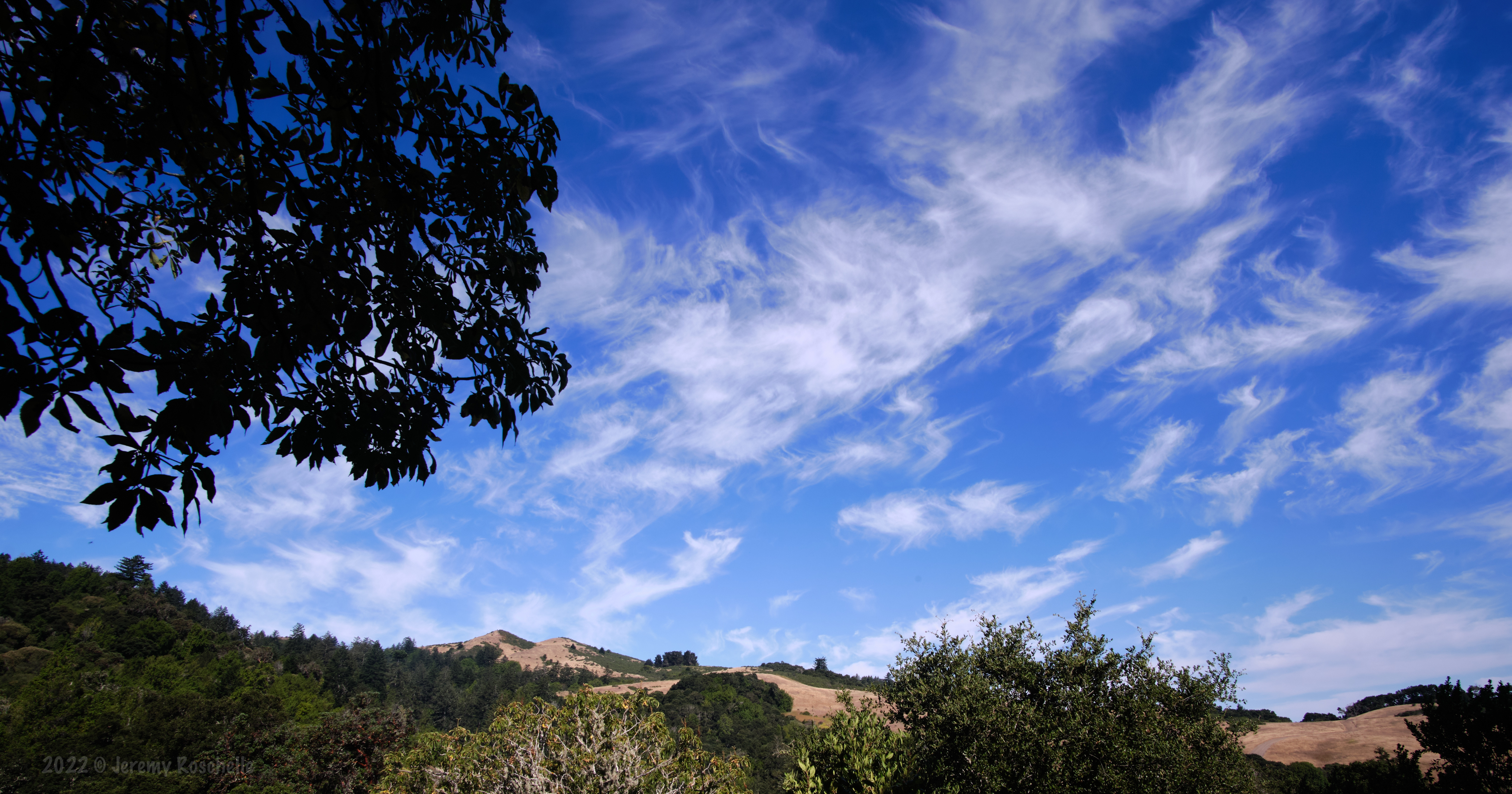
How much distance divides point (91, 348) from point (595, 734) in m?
15.8

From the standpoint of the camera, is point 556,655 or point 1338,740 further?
point 556,655

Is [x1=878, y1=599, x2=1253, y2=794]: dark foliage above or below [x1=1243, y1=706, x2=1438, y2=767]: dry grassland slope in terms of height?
above

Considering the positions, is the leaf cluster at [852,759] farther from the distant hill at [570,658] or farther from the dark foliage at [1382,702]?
the distant hill at [570,658]

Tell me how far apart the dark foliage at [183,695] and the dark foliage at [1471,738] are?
50788mm

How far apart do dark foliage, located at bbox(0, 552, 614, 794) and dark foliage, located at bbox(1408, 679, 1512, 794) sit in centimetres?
5079

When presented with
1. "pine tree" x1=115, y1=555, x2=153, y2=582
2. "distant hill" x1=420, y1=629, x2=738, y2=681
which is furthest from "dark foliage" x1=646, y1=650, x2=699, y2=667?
"pine tree" x1=115, y1=555, x2=153, y2=582

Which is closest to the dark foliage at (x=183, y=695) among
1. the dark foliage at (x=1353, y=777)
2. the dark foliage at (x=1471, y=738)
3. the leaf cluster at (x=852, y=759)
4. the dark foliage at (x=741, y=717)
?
the dark foliage at (x=741, y=717)

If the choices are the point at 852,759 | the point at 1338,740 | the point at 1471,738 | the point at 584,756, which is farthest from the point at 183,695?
the point at 1338,740

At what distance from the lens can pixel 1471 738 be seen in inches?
1218

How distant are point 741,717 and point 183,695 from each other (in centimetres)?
5350

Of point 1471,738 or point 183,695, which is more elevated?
point 183,695

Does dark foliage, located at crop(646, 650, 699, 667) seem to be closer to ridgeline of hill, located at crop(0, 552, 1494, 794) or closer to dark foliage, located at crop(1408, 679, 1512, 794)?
ridgeline of hill, located at crop(0, 552, 1494, 794)

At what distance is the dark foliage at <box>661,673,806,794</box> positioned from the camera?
2329 inches

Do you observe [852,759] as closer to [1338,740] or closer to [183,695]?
[1338,740]
